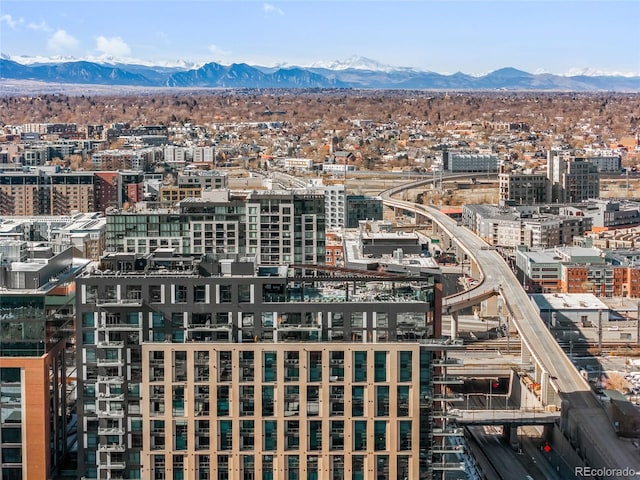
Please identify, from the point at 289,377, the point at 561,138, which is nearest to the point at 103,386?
the point at 289,377

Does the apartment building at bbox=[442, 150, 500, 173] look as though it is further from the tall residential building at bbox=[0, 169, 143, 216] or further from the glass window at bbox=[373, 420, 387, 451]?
the glass window at bbox=[373, 420, 387, 451]

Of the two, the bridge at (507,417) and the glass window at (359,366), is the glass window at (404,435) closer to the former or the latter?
the glass window at (359,366)

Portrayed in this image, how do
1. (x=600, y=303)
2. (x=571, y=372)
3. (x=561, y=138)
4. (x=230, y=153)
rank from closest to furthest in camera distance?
(x=571, y=372)
(x=600, y=303)
(x=230, y=153)
(x=561, y=138)

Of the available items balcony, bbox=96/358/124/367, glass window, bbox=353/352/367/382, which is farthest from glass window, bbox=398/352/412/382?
balcony, bbox=96/358/124/367

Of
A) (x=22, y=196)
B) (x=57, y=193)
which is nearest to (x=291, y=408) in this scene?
(x=57, y=193)

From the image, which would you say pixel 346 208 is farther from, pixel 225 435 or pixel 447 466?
pixel 225 435

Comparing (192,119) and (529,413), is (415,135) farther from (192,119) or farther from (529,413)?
(529,413)

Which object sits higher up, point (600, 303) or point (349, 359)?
point (349, 359)

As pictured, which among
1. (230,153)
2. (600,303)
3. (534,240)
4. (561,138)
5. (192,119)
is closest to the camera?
(600,303)
